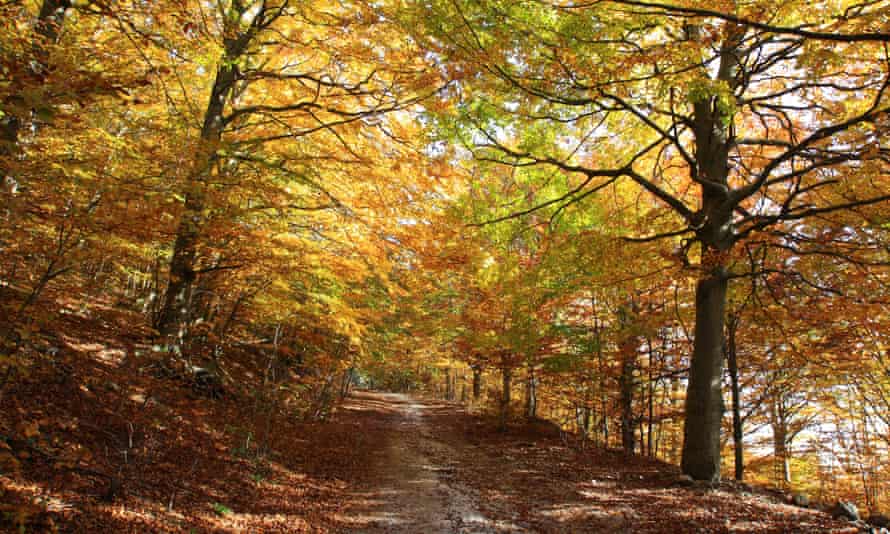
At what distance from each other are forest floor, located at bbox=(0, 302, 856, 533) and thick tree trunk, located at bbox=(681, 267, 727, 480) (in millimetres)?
467

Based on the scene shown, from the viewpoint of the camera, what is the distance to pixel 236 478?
6.54m

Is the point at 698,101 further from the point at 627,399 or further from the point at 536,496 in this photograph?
the point at 627,399

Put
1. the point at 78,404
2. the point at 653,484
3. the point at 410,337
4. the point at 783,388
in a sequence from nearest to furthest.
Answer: the point at 78,404 → the point at 653,484 → the point at 783,388 → the point at 410,337

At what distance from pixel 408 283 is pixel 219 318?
27.2ft

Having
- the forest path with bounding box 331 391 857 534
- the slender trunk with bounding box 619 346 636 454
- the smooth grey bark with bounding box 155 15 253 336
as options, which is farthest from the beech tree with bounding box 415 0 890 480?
the smooth grey bark with bounding box 155 15 253 336

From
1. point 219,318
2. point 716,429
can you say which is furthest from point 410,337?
point 716,429

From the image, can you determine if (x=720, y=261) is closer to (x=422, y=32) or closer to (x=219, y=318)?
(x=422, y=32)

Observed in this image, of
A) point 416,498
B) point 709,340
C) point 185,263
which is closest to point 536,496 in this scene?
point 416,498

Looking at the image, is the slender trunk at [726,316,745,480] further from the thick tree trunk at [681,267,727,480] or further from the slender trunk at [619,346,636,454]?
the thick tree trunk at [681,267,727,480]

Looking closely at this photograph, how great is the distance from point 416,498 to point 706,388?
5099mm

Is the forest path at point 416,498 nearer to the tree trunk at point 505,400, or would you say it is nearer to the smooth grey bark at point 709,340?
the tree trunk at point 505,400

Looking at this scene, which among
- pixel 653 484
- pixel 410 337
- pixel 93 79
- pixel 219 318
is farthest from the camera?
pixel 410 337

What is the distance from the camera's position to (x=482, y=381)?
27094 mm

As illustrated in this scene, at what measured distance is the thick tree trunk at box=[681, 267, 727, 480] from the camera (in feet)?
24.4
